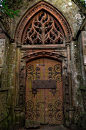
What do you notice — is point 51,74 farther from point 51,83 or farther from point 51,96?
point 51,96

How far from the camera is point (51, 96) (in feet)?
14.3

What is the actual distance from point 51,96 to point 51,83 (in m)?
0.52

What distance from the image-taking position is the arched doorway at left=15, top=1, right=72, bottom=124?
4258 mm

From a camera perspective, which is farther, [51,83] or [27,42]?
[27,42]

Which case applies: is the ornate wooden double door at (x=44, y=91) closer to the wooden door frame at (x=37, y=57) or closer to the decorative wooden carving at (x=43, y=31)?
the wooden door frame at (x=37, y=57)

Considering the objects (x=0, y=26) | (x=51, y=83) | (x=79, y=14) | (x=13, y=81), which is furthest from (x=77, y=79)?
(x=0, y=26)

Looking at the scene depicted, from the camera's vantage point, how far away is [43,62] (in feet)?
15.1

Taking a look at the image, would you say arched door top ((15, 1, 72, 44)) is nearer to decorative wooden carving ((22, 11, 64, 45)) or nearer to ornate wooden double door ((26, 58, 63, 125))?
decorative wooden carving ((22, 11, 64, 45))

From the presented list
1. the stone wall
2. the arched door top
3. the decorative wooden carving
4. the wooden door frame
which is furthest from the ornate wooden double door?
the arched door top

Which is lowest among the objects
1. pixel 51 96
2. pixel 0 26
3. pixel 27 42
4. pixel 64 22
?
pixel 51 96

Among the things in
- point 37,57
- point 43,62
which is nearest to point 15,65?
point 37,57

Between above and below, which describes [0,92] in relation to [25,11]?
below

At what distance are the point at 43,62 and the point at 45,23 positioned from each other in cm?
177

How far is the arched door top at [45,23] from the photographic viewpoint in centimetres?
460
